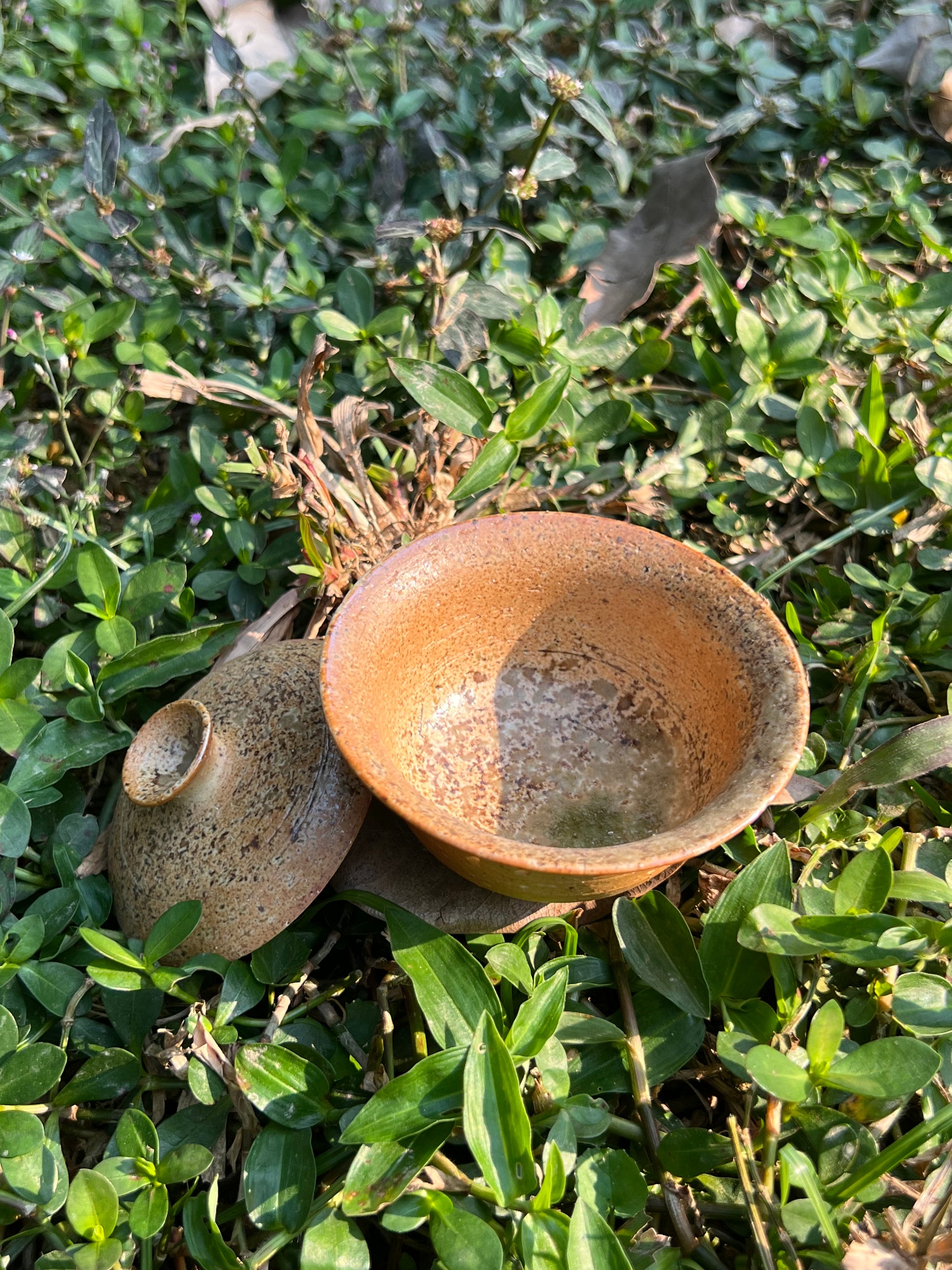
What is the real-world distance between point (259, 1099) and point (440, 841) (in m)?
0.51

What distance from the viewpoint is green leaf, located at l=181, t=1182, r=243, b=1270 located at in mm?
1432

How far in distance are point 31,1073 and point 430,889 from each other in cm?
69

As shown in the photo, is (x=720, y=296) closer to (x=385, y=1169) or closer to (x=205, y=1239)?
(x=385, y=1169)

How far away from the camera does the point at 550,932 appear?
5.97 feet

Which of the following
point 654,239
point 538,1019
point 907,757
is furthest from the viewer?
point 654,239

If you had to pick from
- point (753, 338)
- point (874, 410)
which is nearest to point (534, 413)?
point (753, 338)

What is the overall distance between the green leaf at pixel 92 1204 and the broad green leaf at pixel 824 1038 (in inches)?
40.4

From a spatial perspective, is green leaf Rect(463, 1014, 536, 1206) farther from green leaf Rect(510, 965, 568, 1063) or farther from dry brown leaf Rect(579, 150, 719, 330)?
dry brown leaf Rect(579, 150, 719, 330)

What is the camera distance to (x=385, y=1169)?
4.57 feet

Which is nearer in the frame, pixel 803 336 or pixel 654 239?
pixel 803 336

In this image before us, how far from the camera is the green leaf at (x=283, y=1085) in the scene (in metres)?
1.54

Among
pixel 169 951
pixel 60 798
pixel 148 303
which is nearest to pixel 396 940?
pixel 169 951

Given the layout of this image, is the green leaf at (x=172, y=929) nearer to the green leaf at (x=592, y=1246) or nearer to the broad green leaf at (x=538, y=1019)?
the broad green leaf at (x=538, y=1019)

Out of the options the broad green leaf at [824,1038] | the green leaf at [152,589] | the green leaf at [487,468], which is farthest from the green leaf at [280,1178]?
the green leaf at [487,468]
